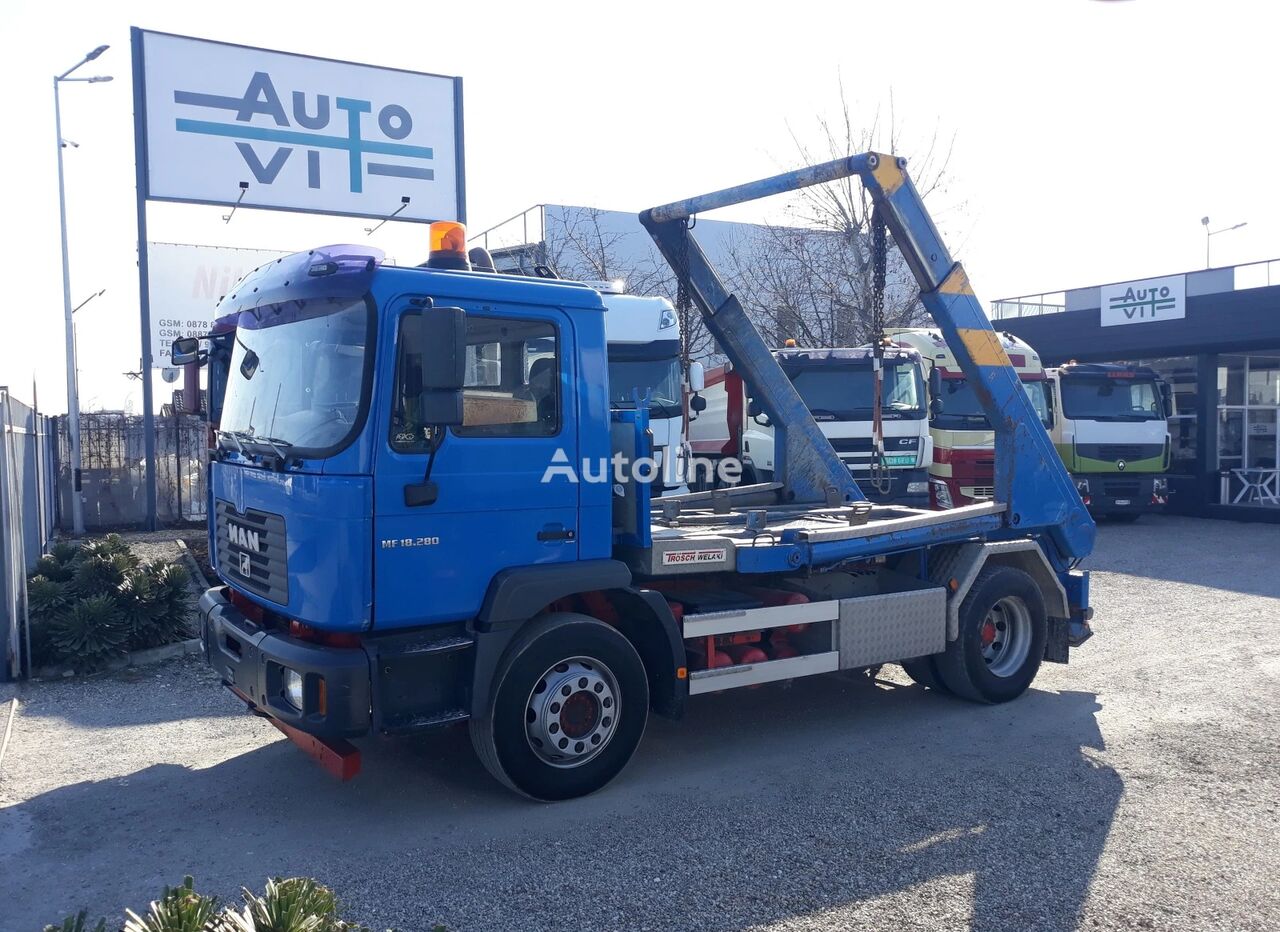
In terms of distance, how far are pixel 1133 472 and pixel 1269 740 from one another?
13.9 metres

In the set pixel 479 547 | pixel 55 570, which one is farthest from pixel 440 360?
pixel 55 570

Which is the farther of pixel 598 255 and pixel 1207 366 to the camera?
pixel 598 255

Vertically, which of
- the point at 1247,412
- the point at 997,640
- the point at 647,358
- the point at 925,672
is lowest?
the point at 925,672

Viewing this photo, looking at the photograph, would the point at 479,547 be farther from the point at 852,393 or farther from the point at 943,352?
the point at 943,352

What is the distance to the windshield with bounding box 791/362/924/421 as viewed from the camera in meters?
13.6

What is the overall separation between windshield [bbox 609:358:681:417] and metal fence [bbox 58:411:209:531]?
7.89 metres

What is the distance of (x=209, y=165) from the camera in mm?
14227

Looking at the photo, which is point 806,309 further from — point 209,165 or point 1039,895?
point 1039,895

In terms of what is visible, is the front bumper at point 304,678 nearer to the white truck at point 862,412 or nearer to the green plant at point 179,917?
the green plant at point 179,917

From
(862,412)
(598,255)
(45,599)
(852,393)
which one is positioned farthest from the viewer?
(598,255)

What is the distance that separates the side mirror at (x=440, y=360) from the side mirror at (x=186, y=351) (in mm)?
2309

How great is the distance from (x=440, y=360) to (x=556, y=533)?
119 centimetres

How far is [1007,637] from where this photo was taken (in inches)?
300

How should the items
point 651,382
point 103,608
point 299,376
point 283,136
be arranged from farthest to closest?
point 283,136 < point 651,382 < point 103,608 < point 299,376
